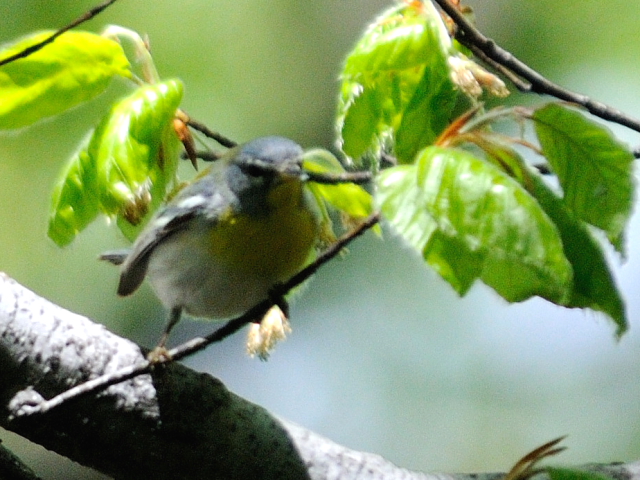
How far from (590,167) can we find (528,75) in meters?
0.37

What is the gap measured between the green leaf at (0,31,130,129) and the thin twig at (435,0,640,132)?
0.41m

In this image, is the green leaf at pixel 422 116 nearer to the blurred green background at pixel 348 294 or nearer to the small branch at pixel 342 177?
the small branch at pixel 342 177

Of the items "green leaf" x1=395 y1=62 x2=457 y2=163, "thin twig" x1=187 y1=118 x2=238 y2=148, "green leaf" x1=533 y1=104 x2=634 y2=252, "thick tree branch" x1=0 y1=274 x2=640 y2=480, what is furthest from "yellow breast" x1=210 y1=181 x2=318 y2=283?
"green leaf" x1=533 y1=104 x2=634 y2=252

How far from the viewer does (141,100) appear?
0.80 metres

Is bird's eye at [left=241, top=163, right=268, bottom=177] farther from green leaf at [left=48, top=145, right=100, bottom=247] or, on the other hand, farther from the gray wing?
green leaf at [left=48, top=145, right=100, bottom=247]

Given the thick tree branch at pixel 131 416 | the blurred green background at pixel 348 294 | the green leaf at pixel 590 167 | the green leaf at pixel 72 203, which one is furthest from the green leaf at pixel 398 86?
the blurred green background at pixel 348 294

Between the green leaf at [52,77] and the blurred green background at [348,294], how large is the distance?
1.34 m

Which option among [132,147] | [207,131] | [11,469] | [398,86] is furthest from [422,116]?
[11,469]

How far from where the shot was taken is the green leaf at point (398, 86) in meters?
0.68

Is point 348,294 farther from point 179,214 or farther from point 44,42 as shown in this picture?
point 44,42

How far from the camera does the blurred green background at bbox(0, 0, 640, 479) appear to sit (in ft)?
7.76

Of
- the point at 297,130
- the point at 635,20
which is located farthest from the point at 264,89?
the point at 635,20

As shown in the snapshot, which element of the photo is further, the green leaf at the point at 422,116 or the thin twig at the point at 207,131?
the thin twig at the point at 207,131

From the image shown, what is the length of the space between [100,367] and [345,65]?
1.56 ft
